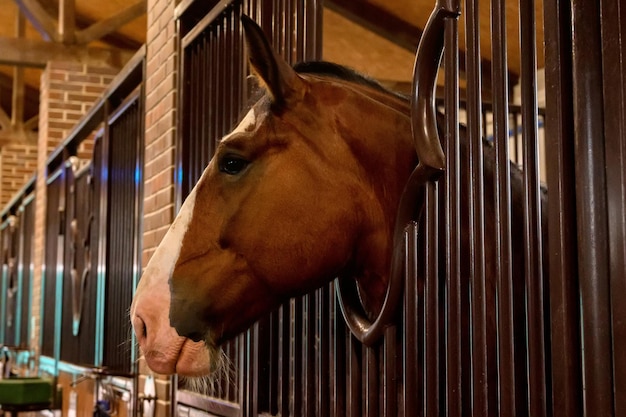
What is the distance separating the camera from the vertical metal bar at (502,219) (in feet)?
3.98

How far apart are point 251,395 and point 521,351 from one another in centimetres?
121

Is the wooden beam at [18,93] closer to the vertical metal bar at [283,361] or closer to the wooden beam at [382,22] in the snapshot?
the wooden beam at [382,22]

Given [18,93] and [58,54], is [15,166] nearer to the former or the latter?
[18,93]

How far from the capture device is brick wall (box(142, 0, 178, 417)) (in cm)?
312

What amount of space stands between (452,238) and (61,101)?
239 inches

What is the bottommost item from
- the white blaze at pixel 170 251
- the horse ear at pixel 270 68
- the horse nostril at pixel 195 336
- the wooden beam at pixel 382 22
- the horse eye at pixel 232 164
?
the horse nostril at pixel 195 336

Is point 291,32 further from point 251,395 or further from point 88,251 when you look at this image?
point 88,251

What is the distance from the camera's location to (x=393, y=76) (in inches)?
219

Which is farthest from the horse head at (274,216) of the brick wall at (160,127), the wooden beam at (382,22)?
the wooden beam at (382,22)

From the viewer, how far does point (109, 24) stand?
700 centimetres

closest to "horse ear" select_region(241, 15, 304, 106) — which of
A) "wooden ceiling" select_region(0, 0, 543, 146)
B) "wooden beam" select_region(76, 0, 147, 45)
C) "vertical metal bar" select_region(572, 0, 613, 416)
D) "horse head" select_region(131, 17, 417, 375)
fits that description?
"horse head" select_region(131, 17, 417, 375)

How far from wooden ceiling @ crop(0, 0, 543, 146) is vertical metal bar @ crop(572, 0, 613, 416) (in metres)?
2.67

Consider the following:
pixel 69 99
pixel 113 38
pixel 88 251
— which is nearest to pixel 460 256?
pixel 88 251

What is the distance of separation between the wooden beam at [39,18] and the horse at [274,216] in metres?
5.90
